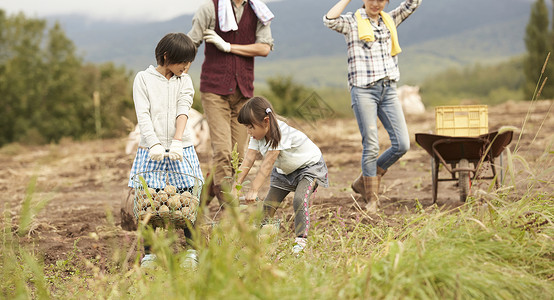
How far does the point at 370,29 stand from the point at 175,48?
1.85 m

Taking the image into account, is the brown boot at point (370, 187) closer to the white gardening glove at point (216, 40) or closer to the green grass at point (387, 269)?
the white gardening glove at point (216, 40)

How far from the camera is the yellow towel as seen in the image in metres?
4.86

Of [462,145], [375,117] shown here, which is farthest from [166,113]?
[462,145]

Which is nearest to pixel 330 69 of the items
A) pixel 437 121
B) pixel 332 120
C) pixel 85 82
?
pixel 85 82

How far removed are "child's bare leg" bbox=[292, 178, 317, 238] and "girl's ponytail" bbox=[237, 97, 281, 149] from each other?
38 centimetres

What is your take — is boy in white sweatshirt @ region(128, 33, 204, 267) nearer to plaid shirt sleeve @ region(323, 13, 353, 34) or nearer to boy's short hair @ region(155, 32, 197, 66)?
boy's short hair @ region(155, 32, 197, 66)

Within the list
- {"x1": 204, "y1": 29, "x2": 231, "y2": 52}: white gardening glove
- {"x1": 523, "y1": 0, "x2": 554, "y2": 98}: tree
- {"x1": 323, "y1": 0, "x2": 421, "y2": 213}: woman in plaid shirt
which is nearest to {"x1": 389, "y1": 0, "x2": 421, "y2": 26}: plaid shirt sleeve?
{"x1": 323, "y1": 0, "x2": 421, "y2": 213}: woman in plaid shirt

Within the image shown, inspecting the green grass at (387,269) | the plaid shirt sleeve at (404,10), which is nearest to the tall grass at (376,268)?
the green grass at (387,269)

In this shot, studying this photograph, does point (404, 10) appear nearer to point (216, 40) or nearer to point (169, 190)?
point (216, 40)

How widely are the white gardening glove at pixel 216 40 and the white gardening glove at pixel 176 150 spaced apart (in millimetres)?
1294

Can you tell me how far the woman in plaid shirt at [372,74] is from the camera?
4895 mm

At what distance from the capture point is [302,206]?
3.84 meters

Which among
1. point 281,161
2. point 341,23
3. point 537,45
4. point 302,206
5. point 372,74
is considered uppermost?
point 341,23

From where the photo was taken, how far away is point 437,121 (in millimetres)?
5578
